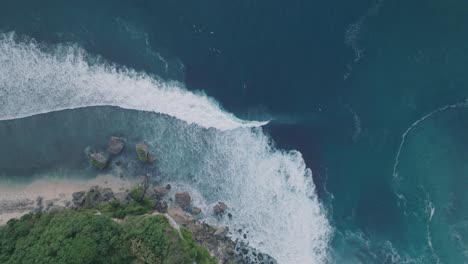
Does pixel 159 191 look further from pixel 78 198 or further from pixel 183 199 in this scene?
pixel 78 198

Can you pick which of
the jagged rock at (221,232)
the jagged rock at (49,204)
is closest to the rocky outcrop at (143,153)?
the jagged rock at (49,204)

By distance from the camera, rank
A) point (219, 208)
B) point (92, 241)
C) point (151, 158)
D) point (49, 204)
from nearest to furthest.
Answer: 1. point (92, 241)
2. point (49, 204)
3. point (151, 158)
4. point (219, 208)

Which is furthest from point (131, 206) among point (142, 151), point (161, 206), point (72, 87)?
point (72, 87)

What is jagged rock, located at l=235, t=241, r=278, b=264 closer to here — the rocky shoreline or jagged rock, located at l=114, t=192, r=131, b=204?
the rocky shoreline

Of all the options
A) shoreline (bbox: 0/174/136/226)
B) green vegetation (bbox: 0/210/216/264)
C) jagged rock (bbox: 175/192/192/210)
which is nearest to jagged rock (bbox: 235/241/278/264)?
jagged rock (bbox: 175/192/192/210)

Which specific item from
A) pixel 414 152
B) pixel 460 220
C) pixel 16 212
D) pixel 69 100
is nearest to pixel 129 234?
pixel 16 212

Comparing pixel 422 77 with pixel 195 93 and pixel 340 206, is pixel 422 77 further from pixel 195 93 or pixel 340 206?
pixel 195 93

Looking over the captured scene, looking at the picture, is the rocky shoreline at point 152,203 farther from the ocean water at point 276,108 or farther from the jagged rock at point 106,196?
the ocean water at point 276,108
